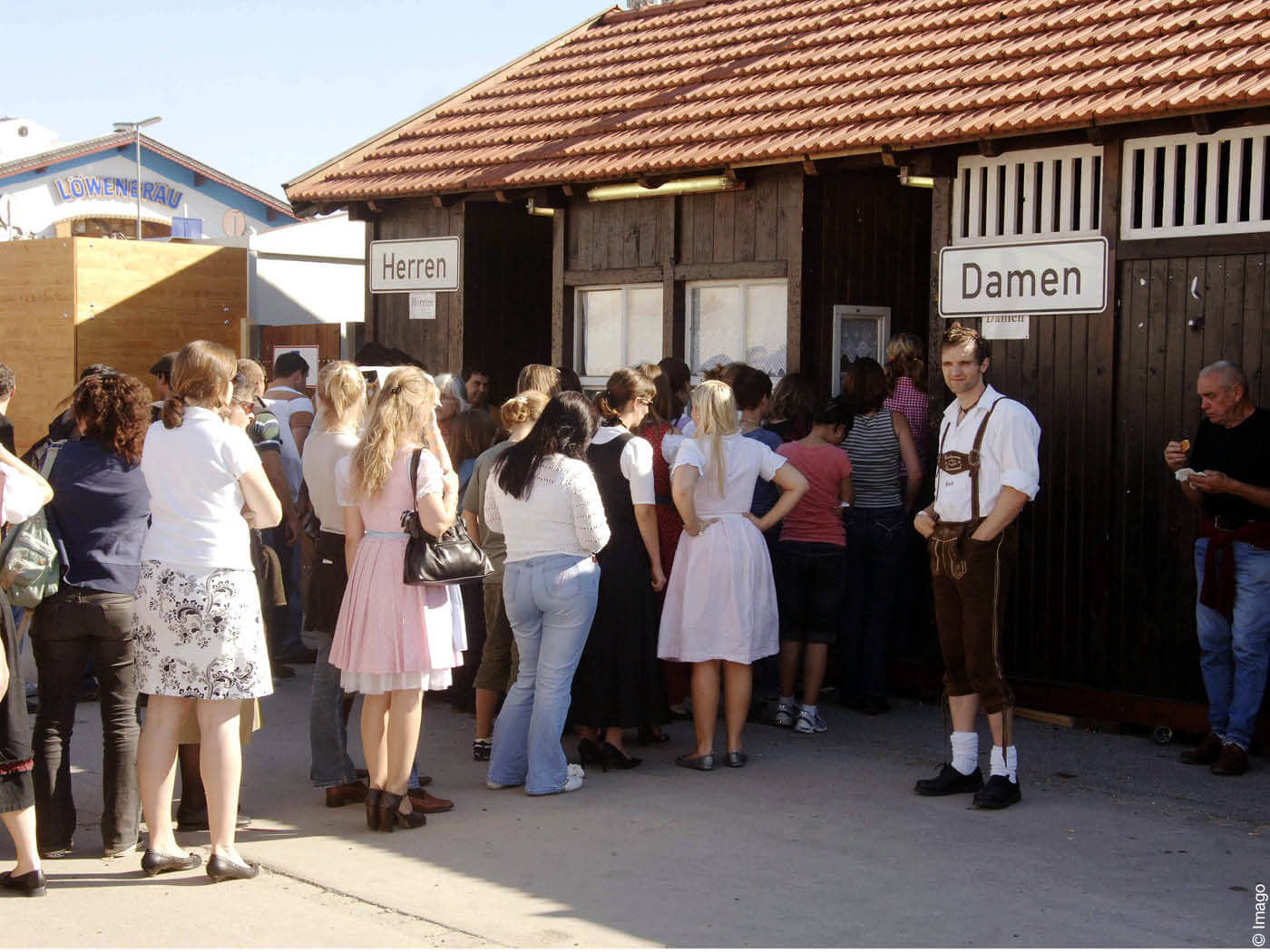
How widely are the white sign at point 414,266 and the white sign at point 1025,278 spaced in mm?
4560

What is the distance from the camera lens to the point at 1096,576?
8.12 meters

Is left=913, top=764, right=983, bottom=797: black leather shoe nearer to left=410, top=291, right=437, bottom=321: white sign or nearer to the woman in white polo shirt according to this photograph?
the woman in white polo shirt

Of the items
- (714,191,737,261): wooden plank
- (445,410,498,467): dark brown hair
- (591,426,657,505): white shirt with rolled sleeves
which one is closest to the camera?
(591,426,657,505): white shirt with rolled sleeves

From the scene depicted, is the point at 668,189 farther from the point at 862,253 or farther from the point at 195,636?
the point at 195,636

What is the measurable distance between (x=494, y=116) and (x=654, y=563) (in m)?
6.35

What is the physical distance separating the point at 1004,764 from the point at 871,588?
7.38 feet

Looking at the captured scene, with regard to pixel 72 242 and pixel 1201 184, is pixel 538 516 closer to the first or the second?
pixel 1201 184

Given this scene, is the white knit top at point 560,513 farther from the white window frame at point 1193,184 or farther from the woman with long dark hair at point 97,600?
the white window frame at point 1193,184

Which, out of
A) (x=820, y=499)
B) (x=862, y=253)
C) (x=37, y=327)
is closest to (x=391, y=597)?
(x=820, y=499)

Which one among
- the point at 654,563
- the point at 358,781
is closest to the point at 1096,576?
the point at 654,563

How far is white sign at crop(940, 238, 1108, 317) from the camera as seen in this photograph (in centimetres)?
807

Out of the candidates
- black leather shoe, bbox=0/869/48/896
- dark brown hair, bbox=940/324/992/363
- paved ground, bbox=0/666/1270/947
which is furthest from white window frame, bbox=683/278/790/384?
black leather shoe, bbox=0/869/48/896

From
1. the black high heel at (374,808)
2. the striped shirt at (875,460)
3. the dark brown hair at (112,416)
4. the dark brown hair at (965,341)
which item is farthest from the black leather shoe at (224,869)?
the striped shirt at (875,460)

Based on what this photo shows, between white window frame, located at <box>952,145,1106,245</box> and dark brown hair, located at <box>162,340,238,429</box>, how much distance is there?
15.5 feet
